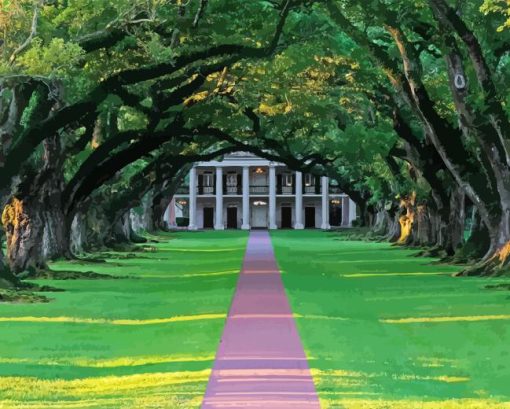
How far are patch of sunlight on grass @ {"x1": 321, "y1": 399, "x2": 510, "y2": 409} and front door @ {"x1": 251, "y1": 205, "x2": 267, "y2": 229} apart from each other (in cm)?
10494

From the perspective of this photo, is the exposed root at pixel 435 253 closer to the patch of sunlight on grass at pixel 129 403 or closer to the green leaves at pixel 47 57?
the green leaves at pixel 47 57

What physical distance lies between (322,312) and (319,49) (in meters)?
12.2

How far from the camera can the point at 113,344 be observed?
14.1 meters

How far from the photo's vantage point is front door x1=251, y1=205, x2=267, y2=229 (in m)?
114

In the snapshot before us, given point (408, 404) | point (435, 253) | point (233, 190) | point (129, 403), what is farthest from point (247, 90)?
point (233, 190)

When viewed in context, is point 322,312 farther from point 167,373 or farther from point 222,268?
point 222,268

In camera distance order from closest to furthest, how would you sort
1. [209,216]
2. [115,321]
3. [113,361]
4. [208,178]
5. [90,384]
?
[90,384]
[113,361]
[115,321]
[208,178]
[209,216]

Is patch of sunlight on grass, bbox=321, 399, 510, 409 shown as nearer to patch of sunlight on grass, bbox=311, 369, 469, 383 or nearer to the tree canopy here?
patch of sunlight on grass, bbox=311, 369, 469, 383

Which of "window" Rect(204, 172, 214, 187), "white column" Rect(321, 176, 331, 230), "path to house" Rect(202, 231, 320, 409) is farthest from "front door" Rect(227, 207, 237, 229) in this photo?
"path to house" Rect(202, 231, 320, 409)

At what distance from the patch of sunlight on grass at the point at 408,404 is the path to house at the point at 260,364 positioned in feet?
0.72

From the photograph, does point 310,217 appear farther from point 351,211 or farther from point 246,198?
point 246,198

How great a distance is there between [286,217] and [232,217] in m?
6.32

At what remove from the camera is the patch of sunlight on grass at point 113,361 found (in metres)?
12.0

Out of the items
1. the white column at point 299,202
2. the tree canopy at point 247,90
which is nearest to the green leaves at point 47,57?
the tree canopy at point 247,90
